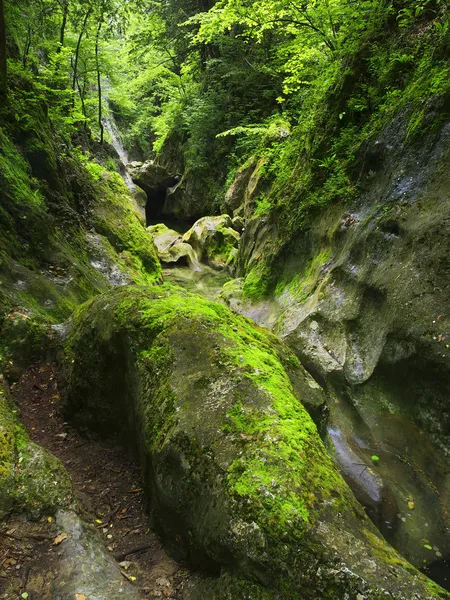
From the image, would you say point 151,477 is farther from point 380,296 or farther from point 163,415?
point 380,296

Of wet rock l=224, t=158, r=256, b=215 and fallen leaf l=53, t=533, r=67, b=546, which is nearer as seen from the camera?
fallen leaf l=53, t=533, r=67, b=546

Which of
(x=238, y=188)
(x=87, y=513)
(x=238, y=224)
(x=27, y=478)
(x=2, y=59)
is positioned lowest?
(x=87, y=513)

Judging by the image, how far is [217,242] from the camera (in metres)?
18.7

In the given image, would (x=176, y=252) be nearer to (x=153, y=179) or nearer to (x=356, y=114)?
(x=153, y=179)

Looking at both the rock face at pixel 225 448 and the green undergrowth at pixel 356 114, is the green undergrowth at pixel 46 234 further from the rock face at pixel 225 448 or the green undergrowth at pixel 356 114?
the green undergrowth at pixel 356 114

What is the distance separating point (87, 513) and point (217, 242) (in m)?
15.9

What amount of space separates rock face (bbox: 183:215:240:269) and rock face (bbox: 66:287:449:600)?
1292 cm

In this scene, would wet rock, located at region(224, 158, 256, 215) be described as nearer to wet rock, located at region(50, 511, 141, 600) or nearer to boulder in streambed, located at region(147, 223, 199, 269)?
boulder in streambed, located at region(147, 223, 199, 269)

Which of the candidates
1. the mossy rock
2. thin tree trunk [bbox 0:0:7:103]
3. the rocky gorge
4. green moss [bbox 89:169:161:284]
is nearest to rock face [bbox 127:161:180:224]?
green moss [bbox 89:169:161:284]

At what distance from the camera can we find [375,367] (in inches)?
233

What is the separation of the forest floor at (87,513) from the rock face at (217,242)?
12856mm

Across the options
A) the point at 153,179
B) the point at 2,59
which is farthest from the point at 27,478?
the point at 153,179

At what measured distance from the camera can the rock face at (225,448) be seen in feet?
8.52

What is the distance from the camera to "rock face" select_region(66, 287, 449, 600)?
2598 millimetres
